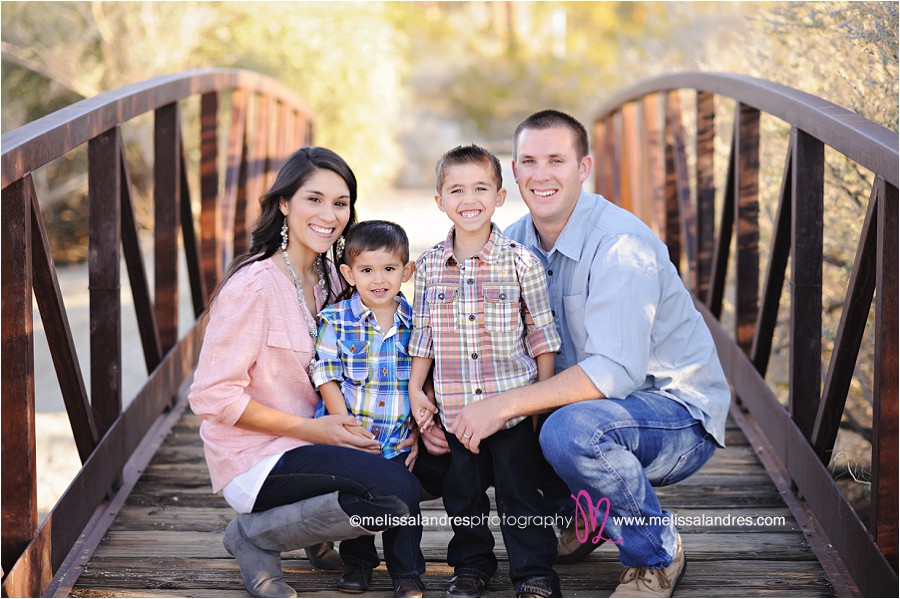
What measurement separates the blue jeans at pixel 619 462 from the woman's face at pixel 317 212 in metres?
0.74

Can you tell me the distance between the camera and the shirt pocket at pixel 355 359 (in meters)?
2.55

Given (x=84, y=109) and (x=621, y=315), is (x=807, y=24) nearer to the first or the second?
(x=621, y=315)

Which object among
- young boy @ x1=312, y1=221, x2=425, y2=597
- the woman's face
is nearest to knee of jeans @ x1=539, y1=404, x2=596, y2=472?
young boy @ x1=312, y1=221, x2=425, y2=597

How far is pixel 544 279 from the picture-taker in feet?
8.48

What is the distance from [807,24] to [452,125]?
Answer: 13849 mm

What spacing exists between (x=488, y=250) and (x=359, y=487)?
2.10 feet

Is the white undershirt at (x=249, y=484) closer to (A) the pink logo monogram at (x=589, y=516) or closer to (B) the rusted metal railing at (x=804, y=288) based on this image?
(A) the pink logo monogram at (x=589, y=516)

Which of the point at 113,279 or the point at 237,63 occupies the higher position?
the point at 237,63

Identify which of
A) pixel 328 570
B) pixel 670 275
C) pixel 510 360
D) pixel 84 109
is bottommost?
pixel 328 570

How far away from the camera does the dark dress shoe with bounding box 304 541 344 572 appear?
263cm

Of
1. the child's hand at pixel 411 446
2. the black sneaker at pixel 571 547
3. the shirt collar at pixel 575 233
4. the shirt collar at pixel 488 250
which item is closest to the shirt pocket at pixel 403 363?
the child's hand at pixel 411 446

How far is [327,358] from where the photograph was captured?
2527 millimetres

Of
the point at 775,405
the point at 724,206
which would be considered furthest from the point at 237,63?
the point at 775,405

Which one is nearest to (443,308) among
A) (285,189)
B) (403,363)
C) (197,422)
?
(403,363)
